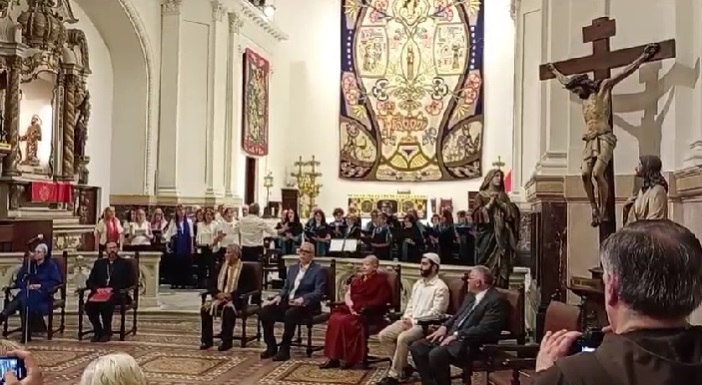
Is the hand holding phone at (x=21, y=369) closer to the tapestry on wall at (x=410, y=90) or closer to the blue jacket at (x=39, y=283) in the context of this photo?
the blue jacket at (x=39, y=283)

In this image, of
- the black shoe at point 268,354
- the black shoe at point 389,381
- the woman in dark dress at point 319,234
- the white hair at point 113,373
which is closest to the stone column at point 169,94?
the woman in dark dress at point 319,234

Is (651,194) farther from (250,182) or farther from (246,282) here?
(250,182)

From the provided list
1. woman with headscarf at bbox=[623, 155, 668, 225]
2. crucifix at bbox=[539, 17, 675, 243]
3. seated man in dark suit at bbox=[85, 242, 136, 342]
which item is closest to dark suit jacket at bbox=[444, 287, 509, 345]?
crucifix at bbox=[539, 17, 675, 243]

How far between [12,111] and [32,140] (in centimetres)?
74

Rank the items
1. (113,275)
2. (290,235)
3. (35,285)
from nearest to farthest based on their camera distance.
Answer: (35,285) < (113,275) < (290,235)

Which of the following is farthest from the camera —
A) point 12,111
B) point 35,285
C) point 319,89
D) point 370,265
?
point 319,89

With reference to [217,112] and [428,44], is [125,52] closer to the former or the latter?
[217,112]

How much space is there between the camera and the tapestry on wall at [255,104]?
19094mm

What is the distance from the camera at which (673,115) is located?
22.2 ft

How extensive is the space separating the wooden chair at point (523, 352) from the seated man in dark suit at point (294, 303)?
2.97 meters

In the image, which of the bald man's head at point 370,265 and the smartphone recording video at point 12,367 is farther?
the bald man's head at point 370,265

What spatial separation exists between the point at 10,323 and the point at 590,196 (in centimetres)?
721

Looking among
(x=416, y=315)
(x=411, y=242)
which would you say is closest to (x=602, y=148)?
(x=416, y=315)

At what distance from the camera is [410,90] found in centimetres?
2225
